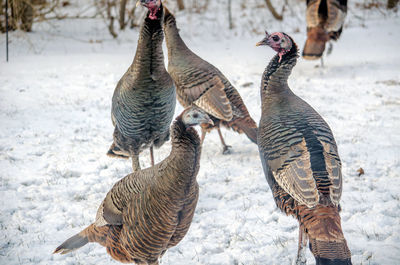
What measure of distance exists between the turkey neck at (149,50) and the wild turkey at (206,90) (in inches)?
45.0

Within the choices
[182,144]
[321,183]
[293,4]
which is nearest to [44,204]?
[182,144]

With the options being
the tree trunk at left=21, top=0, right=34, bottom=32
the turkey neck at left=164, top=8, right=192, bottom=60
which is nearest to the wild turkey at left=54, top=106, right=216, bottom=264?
the turkey neck at left=164, top=8, right=192, bottom=60

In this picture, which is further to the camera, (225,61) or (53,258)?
(225,61)

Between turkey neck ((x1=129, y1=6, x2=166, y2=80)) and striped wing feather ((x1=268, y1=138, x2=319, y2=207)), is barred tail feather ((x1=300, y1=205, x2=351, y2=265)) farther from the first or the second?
turkey neck ((x1=129, y1=6, x2=166, y2=80))

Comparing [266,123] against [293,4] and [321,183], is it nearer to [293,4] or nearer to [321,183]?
[321,183]

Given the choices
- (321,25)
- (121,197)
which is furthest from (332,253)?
(321,25)

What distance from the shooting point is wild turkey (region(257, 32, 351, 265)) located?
2.53m

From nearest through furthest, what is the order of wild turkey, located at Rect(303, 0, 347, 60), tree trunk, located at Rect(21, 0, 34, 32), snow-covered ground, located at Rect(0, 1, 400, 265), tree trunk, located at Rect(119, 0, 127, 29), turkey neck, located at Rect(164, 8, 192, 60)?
snow-covered ground, located at Rect(0, 1, 400, 265), turkey neck, located at Rect(164, 8, 192, 60), wild turkey, located at Rect(303, 0, 347, 60), tree trunk, located at Rect(21, 0, 34, 32), tree trunk, located at Rect(119, 0, 127, 29)

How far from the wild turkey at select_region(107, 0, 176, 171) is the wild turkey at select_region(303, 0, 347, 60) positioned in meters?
4.68

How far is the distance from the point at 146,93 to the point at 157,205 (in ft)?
4.76

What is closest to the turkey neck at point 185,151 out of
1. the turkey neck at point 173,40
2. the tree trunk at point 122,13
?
the turkey neck at point 173,40

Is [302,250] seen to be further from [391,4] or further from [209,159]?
[391,4]

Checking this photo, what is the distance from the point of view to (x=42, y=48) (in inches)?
398

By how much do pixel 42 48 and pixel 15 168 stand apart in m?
6.33
